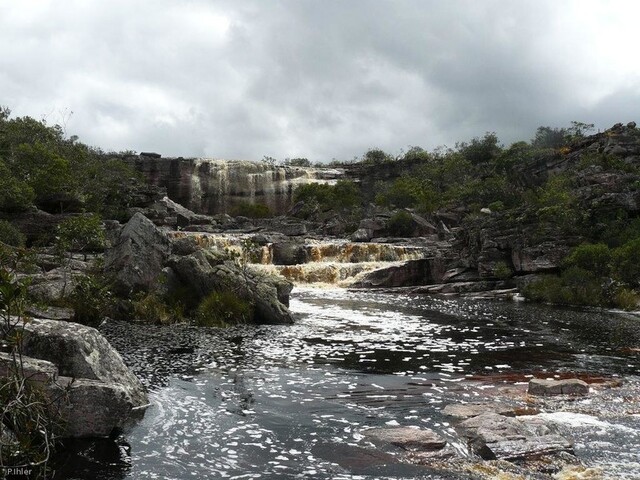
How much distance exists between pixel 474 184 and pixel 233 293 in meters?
59.7

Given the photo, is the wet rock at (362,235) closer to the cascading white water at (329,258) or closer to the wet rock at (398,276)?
the cascading white water at (329,258)

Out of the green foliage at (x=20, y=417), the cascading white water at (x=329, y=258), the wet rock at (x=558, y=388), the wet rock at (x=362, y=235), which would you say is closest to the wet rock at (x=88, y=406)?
the green foliage at (x=20, y=417)

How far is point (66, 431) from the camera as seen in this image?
26.4 ft

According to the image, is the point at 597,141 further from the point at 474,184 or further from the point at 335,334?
the point at 335,334

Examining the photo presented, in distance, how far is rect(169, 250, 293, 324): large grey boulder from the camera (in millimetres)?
22344

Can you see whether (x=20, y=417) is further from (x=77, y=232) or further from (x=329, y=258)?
(x=329, y=258)

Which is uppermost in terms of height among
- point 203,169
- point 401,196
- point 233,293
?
point 203,169

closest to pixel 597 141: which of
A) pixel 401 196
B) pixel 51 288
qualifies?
pixel 401 196

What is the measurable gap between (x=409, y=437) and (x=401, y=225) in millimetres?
58272

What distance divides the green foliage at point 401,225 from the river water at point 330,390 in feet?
137

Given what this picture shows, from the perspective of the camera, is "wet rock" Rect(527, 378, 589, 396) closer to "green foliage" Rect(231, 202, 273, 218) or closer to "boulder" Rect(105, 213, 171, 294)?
"boulder" Rect(105, 213, 171, 294)

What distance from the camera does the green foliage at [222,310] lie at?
68.5 ft

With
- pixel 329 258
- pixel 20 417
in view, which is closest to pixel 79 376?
pixel 20 417

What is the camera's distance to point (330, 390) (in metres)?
Result: 11.8
